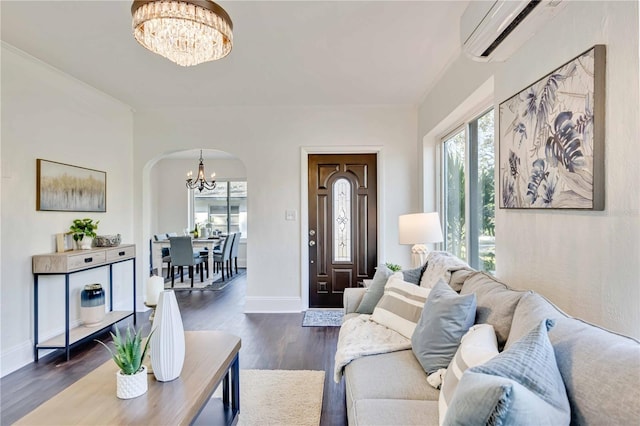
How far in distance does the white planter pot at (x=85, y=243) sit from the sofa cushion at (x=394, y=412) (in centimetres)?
325

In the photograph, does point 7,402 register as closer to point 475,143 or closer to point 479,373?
point 479,373

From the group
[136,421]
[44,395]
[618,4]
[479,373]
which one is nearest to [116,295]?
[44,395]

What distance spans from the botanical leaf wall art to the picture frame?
3.80 metres

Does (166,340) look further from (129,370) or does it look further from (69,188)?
(69,188)

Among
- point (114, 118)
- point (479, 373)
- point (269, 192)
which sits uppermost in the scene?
point (114, 118)

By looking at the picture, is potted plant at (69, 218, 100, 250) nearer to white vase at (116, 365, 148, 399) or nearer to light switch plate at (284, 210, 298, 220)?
light switch plate at (284, 210, 298, 220)

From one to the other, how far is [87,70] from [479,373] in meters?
3.91

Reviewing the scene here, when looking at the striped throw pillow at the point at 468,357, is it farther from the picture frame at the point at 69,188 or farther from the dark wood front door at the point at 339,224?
the picture frame at the point at 69,188

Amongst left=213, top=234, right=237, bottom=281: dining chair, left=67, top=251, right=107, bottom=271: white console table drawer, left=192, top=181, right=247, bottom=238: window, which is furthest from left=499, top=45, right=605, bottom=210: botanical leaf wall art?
left=192, top=181, right=247, bottom=238: window

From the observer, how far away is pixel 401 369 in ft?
5.48

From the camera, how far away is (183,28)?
5.46 feet

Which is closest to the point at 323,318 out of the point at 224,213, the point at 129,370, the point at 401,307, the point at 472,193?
the point at 401,307

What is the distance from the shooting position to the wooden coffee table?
127cm

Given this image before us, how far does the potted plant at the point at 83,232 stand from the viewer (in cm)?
331
